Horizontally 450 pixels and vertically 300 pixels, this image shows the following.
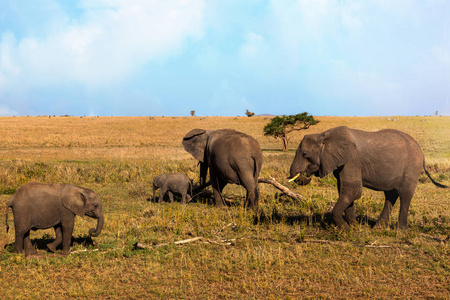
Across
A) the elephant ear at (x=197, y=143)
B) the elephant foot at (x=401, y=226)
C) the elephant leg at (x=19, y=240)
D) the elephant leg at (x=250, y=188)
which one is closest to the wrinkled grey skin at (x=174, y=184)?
the elephant ear at (x=197, y=143)

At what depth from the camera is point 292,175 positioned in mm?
9703

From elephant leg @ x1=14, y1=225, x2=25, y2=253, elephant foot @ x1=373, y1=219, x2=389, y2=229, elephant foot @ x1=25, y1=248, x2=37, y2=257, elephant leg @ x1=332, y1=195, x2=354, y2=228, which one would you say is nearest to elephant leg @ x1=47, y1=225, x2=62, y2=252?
elephant foot @ x1=25, y1=248, x2=37, y2=257

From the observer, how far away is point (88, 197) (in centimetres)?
800

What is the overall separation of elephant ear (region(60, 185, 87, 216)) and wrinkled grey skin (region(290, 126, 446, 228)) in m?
4.73

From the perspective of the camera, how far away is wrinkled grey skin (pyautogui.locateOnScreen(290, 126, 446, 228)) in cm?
944

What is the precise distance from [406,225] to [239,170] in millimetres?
4691

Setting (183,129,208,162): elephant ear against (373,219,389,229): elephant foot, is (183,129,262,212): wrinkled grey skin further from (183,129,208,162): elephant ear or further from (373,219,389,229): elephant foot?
(373,219,389,229): elephant foot

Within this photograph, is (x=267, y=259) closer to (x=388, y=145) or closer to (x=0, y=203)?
(x=388, y=145)

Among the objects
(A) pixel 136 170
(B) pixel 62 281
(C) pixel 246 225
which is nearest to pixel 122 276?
(B) pixel 62 281

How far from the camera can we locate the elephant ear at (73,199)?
7789 mm

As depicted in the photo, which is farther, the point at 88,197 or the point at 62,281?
the point at 88,197

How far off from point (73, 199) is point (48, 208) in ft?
1.53

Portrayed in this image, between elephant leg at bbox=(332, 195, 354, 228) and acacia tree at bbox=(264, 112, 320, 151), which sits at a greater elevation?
acacia tree at bbox=(264, 112, 320, 151)

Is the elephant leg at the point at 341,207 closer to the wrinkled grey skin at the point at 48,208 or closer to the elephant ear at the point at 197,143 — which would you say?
the wrinkled grey skin at the point at 48,208
